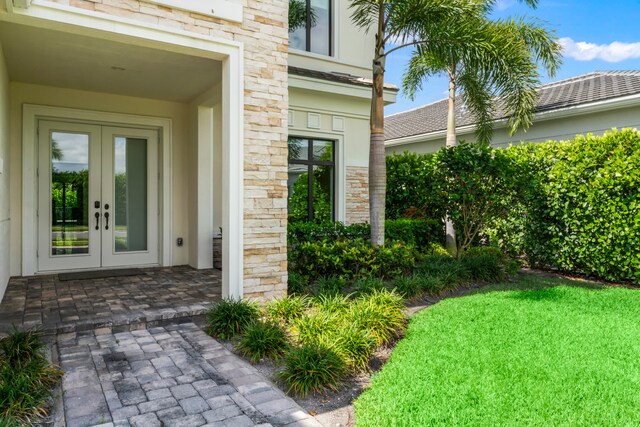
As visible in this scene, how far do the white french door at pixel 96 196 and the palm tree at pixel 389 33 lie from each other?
13.2 feet

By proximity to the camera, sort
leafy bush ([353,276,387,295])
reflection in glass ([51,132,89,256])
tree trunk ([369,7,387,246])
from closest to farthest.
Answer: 1. leafy bush ([353,276,387,295])
2. tree trunk ([369,7,387,246])
3. reflection in glass ([51,132,89,256])

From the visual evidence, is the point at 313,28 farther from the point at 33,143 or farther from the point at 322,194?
the point at 33,143

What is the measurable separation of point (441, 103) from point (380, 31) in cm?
1187

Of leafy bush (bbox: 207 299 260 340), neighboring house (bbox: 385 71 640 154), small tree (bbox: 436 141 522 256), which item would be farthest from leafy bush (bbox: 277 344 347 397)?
neighboring house (bbox: 385 71 640 154)

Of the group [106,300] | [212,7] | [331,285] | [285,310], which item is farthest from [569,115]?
[106,300]

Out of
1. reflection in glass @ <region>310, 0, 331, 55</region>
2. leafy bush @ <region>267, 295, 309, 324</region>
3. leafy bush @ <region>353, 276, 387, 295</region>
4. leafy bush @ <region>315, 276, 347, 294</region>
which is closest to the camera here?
leafy bush @ <region>267, 295, 309, 324</region>

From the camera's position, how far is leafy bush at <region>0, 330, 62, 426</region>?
276cm

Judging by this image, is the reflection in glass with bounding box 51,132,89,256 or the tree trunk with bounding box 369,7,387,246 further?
the reflection in glass with bounding box 51,132,89,256

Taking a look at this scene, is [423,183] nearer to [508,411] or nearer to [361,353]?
[361,353]

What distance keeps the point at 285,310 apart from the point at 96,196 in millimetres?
4695

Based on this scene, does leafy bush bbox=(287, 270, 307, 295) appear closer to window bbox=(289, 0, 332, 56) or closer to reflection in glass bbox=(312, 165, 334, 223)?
reflection in glass bbox=(312, 165, 334, 223)

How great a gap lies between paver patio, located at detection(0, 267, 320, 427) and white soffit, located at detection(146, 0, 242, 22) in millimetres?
3348

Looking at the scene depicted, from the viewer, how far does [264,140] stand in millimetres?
5422

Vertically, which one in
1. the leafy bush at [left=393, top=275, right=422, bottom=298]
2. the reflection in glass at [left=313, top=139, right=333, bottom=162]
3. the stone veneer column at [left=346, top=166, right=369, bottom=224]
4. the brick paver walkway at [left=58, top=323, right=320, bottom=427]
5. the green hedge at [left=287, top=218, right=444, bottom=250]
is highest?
the reflection in glass at [left=313, top=139, right=333, bottom=162]
